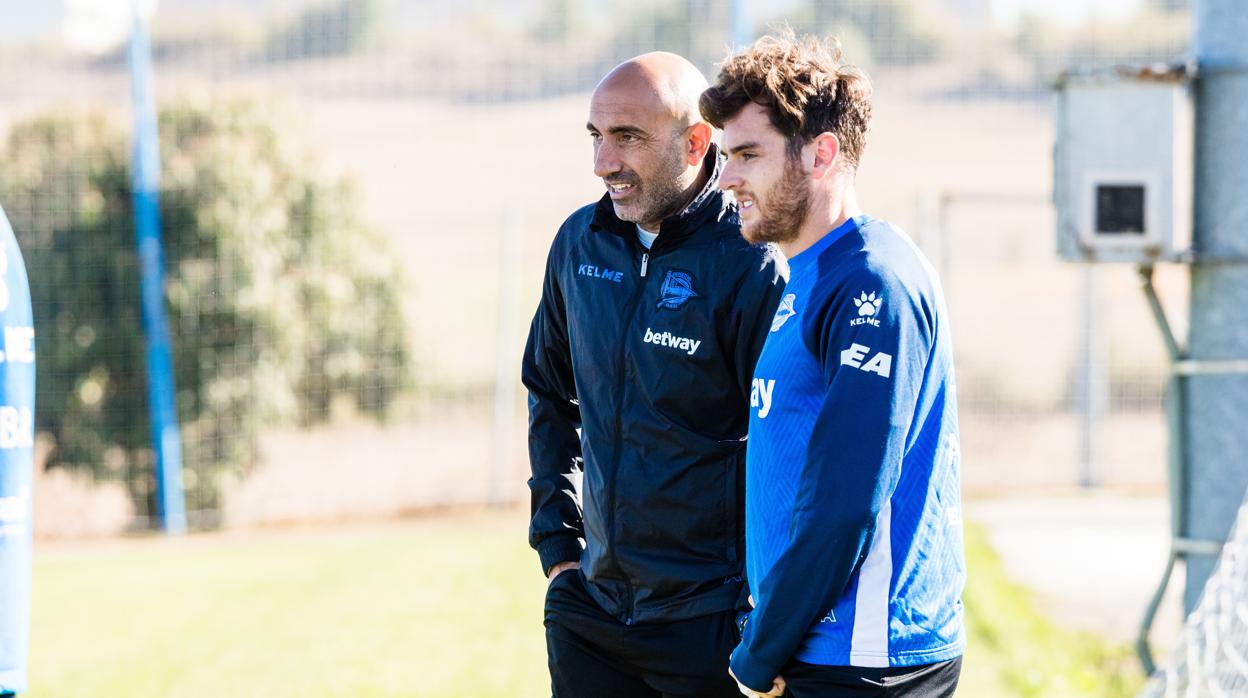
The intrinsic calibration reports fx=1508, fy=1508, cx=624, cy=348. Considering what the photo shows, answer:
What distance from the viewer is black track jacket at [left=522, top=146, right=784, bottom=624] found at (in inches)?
128

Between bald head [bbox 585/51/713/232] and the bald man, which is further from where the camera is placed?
bald head [bbox 585/51/713/232]

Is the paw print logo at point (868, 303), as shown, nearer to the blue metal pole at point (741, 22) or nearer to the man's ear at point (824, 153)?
the man's ear at point (824, 153)

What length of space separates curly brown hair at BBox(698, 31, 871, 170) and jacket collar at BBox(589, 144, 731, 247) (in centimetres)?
58

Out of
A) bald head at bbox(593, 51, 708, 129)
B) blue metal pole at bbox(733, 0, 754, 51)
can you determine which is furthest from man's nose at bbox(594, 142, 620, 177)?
blue metal pole at bbox(733, 0, 754, 51)

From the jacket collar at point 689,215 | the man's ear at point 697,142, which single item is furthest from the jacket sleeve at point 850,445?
the man's ear at point 697,142

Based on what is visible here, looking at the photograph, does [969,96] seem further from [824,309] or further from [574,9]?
[824,309]

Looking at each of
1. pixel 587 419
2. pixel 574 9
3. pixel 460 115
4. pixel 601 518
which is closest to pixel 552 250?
pixel 587 419

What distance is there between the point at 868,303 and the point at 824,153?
1.10ft

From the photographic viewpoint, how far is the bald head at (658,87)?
11.0ft

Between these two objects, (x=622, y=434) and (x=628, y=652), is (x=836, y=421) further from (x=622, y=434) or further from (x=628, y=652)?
(x=628, y=652)

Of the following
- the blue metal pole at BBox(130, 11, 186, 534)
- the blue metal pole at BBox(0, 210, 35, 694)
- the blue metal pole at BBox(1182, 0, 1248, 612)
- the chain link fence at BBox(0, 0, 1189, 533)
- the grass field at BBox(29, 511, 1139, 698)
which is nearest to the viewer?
the blue metal pole at BBox(0, 210, 35, 694)

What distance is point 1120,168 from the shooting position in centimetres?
547

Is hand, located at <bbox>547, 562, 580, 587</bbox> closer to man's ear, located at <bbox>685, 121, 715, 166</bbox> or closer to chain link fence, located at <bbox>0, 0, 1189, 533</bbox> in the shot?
man's ear, located at <bbox>685, 121, 715, 166</bbox>

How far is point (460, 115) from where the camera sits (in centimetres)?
2227
